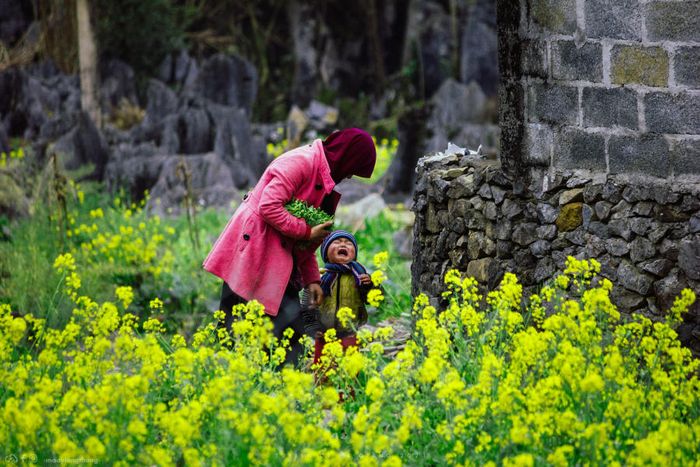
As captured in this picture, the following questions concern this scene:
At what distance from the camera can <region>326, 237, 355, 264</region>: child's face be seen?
17.3ft

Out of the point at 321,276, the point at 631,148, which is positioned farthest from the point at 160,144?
the point at 631,148

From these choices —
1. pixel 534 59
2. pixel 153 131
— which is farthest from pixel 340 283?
pixel 153 131

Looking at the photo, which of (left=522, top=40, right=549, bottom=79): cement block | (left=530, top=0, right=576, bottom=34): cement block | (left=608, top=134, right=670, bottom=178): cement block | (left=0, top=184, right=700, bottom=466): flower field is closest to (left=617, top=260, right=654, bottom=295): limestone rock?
(left=0, top=184, right=700, bottom=466): flower field

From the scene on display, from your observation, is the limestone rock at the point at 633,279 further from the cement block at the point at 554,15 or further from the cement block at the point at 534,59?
the cement block at the point at 554,15

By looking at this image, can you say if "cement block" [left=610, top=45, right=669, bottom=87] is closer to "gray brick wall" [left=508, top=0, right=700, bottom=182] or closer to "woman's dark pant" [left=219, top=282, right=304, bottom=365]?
"gray brick wall" [left=508, top=0, right=700, bottom=182]

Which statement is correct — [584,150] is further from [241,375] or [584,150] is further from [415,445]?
[241,375]

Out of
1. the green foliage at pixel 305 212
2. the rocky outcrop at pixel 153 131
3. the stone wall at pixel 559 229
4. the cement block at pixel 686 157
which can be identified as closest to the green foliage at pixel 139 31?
the rocky outcrop at pixel 153 131

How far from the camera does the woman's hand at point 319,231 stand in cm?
511

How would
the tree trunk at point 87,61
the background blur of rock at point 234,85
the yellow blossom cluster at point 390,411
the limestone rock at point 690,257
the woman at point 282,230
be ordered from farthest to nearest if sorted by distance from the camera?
the tree trunk at point 87,61 → the background blur of rock at point 234,85 → the woman at point 282,230 → the limestone rock at point 690,257 → the yellow blossom cluster at point 390,411

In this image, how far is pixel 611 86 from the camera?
489 cm

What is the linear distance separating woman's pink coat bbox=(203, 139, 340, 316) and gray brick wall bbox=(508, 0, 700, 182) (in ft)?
3.47

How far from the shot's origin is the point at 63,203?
8.13 m

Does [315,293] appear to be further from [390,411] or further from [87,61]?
[87,61]

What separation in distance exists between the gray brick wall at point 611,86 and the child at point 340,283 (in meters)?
1.02
